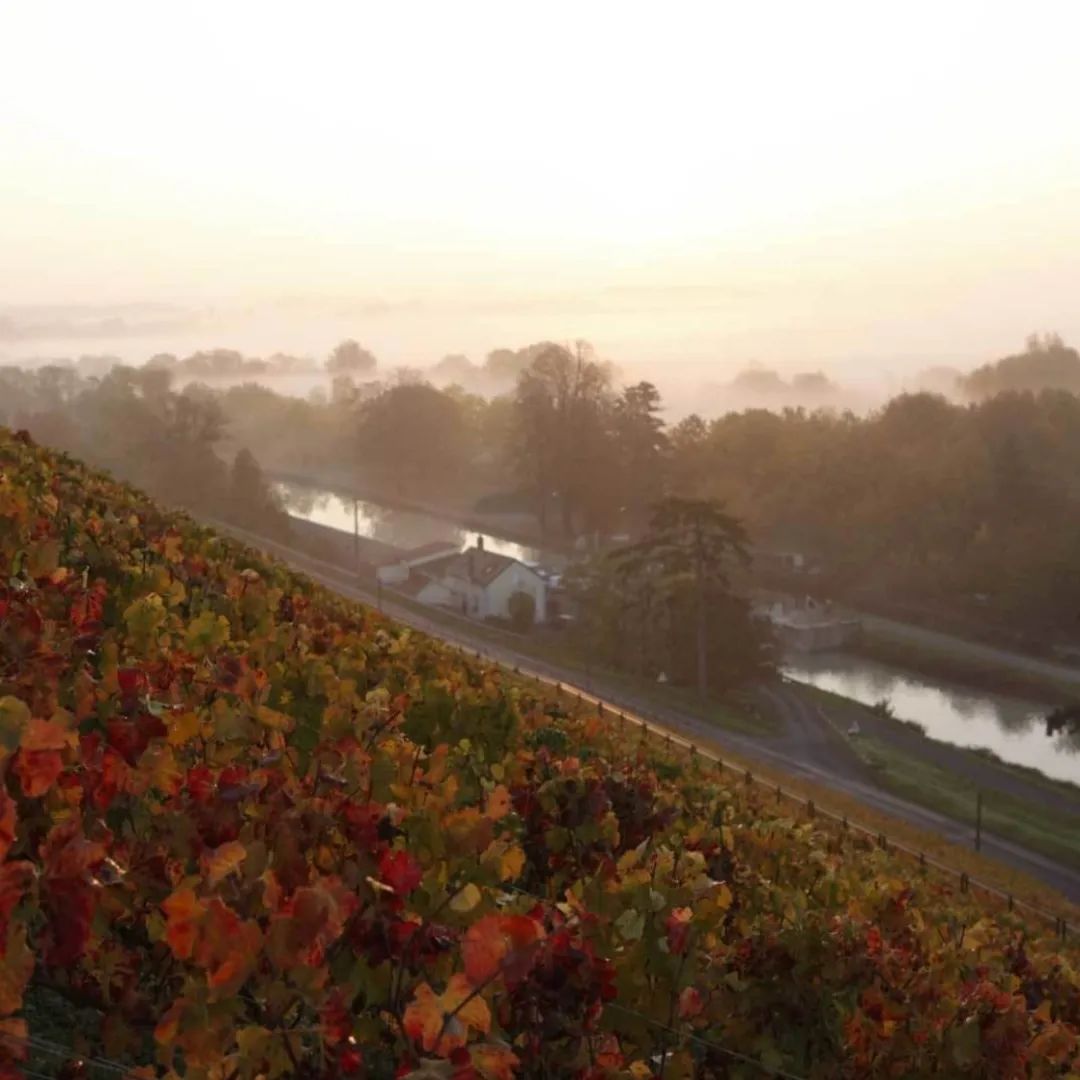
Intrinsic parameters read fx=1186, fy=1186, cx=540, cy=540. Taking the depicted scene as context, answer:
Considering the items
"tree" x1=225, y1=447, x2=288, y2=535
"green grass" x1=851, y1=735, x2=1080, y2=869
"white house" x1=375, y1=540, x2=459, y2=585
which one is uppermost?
"tree" x1=225, y1=447, x2=288, y2=535

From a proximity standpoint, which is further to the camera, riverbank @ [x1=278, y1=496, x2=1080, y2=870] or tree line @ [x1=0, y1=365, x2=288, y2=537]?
tree line @ [x1=0, y1=365, x2=288, y2=537]

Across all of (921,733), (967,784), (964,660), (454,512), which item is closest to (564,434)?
(454,512)

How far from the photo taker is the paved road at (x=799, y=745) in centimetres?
2625

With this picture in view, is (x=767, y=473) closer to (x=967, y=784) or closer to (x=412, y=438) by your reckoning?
(x=412, y=438)

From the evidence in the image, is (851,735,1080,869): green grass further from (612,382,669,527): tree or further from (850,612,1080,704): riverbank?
(612,382,669,527): tree

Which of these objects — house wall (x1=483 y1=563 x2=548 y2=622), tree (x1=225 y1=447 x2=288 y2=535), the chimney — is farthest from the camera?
tree (x1=225 y1=447 x2=288 y2=535)

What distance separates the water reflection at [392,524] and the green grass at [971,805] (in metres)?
33.8

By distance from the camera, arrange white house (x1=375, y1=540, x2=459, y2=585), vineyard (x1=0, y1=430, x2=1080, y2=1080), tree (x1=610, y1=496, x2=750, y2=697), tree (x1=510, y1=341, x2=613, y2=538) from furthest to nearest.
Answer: tree (x1=510, y1=341, x2=613, y2=538)
white house (x1=375, y1=540, x2=459, y2=585)
tree (x1=610, y1=496, x2=750, y2=697)
vineyard (x1=0, y1=430, x2=1080, y2=1080)

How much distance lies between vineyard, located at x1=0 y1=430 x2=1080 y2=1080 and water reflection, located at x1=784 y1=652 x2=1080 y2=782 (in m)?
30.7

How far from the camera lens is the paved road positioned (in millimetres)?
26250

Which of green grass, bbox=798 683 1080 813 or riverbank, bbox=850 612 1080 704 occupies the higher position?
green grass, bbox=798 683 1080 813

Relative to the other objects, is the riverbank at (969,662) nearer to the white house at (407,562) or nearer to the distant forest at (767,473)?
the distant forest at (767,473)

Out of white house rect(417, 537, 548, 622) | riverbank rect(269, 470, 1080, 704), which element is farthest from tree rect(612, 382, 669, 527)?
white house rect(417, 537, 548, 622)

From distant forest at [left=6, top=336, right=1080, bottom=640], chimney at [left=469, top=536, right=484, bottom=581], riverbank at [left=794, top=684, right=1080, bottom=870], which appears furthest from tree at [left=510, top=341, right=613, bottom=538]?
riverbank at [left=794, top=684, right=1080, bottom=870]
